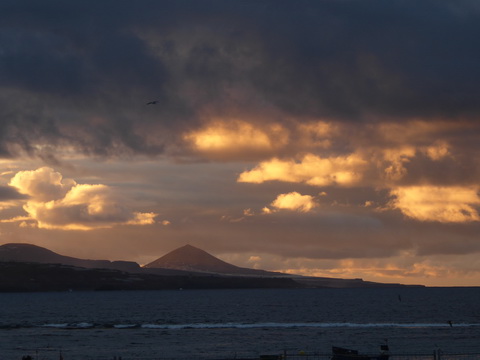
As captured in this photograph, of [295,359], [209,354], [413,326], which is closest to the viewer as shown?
[295,359]

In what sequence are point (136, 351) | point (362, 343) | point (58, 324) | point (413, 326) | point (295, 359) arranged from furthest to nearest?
point (58, 324), point (413, 326), point (362, 343), point (136, 351), point (295, 359)

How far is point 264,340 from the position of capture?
136 m

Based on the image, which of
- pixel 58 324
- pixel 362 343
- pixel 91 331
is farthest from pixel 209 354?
pixel 58 324

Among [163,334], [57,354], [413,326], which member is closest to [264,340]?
[163,334]

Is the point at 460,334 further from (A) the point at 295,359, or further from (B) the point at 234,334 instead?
(A) the point at 295,359

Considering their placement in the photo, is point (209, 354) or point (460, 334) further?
point (460, 334)

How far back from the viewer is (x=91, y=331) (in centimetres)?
16275

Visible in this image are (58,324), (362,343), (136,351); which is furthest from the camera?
(58,324)

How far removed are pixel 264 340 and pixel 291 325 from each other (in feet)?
141

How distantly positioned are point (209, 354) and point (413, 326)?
80.2 meters

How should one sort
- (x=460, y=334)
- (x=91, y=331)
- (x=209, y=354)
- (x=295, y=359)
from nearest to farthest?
(x=295, y=359)
(x=209, y=354)
(x=460, y=334)
(x=91, y=331)

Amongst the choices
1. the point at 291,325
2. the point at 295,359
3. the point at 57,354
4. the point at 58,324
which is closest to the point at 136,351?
the point at 57,354

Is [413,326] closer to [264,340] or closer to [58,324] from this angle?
[264,340]

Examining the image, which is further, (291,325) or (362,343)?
(291,325)
